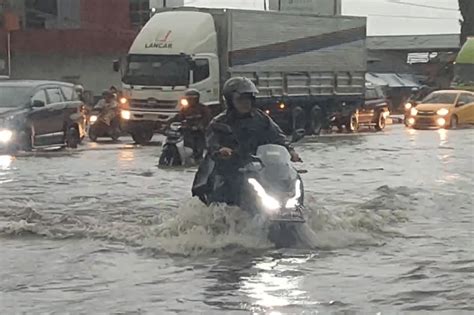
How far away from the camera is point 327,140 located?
31.9 metres

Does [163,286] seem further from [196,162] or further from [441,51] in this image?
[441,51]

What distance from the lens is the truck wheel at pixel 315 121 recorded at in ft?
121

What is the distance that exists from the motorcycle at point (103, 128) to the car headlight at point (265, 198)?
21.8 m

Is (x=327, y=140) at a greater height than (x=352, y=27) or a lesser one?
lesser

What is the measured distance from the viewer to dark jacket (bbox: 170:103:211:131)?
20.6 metres

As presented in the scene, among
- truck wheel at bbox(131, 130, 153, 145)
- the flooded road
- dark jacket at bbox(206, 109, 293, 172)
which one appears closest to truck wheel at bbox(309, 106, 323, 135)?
truck wheel at bbox(131, 130, 153, 145)

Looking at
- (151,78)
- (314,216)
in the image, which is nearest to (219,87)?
(151,78)

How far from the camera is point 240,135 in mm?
11117

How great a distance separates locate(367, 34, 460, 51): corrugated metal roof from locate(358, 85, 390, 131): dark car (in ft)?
111

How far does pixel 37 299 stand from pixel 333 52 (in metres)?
30.9

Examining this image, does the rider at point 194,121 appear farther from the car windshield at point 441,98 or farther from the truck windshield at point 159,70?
the car windshield at point 441,98

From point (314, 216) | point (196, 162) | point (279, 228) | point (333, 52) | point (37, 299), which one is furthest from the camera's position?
point (333, 52)

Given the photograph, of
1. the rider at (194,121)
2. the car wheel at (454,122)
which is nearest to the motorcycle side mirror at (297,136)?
the rider at (194,121)

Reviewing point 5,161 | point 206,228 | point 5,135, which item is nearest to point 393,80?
point 5,135
